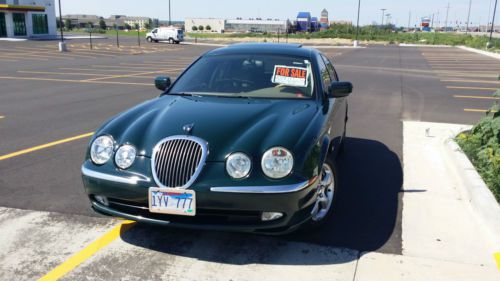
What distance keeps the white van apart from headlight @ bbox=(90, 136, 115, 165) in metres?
46.0

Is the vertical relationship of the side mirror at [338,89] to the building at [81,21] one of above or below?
below

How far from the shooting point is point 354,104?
10453 millimetres

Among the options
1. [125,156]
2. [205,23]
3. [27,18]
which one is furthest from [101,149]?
[205,23]

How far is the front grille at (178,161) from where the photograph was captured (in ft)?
10.0

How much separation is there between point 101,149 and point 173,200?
2.64 ft

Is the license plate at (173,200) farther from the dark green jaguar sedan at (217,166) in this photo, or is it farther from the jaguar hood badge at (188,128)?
the jaguar hood badge at (188,128)

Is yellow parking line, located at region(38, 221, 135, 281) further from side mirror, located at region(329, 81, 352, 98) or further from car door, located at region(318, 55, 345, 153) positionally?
side mirror, located at region(329, 81, 352, 98)

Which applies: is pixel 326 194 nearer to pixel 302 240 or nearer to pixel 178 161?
pixel 302 240

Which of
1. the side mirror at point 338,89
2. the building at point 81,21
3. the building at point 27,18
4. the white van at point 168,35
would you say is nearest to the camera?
the side mirror at point 338,89

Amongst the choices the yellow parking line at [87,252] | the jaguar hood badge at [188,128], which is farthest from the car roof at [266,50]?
the yellow parking line at [87,252]

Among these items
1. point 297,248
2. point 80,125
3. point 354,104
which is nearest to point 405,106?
point 354,104

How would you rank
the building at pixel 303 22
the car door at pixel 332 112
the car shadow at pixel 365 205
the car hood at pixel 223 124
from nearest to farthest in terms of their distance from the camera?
1. the car hood at pixel 223 124
2. the car shadow at pixel 365 205
3. the car door at pixel 332 112
4. the building at pixel 303 22

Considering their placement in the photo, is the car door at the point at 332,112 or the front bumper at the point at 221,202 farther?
the car door at the point at 332,112

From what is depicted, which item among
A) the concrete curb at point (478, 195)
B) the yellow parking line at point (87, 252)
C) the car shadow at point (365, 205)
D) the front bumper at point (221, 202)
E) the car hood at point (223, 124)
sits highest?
the car hood at point (223, 124)
